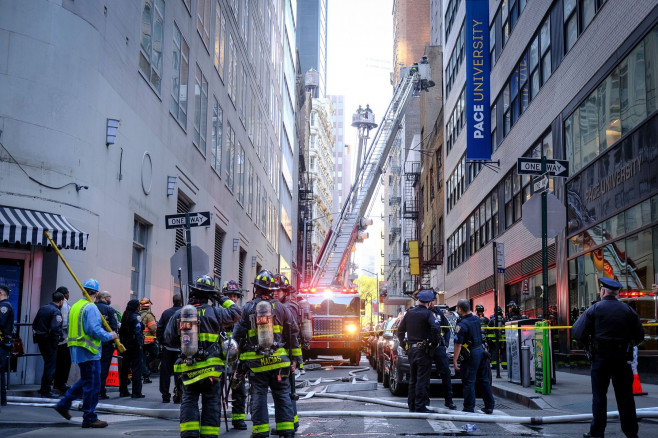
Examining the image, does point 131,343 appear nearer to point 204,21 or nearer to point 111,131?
point 111,131

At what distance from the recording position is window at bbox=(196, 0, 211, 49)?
25117mm

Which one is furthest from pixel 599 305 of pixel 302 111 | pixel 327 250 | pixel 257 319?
pixel 302 111

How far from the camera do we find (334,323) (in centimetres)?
2695

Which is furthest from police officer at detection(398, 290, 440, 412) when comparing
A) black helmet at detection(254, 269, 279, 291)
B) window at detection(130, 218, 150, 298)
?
window at detection(130, 218, 150, 298)

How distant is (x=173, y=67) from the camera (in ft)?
71.1

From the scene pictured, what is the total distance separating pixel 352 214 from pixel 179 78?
18541 mm

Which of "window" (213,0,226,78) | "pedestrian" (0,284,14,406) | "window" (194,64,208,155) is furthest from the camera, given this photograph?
"window" (213,0,226,78)

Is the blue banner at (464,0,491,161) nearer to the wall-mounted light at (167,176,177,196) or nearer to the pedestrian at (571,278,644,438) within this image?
the wall-mounted light at (167,176,177,196)

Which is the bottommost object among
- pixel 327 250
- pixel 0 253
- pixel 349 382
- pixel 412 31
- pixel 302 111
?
pixel 349 382

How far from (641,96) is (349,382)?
29.0 feet

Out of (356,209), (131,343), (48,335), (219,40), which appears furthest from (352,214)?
(48,335)

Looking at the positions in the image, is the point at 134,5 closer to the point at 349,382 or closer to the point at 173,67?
the point at 173,67

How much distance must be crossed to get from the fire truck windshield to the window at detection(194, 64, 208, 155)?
649 centimetres

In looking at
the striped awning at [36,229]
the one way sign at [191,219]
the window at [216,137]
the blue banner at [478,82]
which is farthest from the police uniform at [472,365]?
the blue banner at [478,82]
